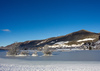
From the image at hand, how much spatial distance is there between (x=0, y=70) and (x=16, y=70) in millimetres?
1254

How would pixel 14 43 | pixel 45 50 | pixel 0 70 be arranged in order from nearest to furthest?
pixel 0 70, pixel 45 50, pixel 14 43

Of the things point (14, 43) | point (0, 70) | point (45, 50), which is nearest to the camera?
point (0, 70)

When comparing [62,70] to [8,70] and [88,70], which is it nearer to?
[88,70]

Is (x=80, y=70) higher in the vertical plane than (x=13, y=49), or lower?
lower

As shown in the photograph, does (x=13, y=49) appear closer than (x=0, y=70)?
No

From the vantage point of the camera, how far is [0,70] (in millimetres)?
10773

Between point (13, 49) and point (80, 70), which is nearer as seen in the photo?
point (80, 70)

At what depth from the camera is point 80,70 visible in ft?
35.9

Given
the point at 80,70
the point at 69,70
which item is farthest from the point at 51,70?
the point at 80,70

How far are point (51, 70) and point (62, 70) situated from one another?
91 centimetres

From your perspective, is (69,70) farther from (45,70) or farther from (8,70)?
(8,70)

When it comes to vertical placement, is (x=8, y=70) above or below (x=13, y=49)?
below

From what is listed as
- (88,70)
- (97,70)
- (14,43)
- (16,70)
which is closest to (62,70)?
(88,70)

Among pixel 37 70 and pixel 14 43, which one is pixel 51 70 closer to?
pixel 37 70
